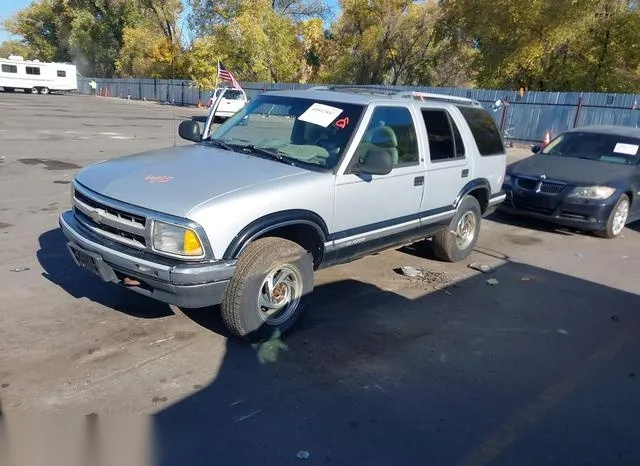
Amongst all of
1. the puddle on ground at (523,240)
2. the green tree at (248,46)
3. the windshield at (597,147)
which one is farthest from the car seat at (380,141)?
the green tree at (248,46)

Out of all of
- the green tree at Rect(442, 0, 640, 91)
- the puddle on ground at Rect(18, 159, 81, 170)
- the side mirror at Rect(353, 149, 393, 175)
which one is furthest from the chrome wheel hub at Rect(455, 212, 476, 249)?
the green tree at Rect(442, 0, 640, 91)

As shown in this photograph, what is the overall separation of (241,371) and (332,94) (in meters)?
2.74

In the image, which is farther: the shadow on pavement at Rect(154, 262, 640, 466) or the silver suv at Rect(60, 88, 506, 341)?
the silver suv at Rect(60, 88, 506, 341)

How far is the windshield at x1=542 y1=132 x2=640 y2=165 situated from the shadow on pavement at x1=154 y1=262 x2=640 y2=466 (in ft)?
14.1

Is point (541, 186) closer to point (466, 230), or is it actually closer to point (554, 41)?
point (466, 230)

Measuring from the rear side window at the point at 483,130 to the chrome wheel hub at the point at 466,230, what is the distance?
0.76m

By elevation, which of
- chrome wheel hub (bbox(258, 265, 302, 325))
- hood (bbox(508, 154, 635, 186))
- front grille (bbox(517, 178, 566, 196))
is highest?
hood (bbox(508, 154, 635, 186))

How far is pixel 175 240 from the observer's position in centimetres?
350

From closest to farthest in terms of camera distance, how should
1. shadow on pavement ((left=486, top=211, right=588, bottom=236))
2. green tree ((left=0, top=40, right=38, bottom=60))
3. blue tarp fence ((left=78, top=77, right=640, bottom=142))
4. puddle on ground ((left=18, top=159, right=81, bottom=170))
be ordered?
shadow on pavement ((left=486, top=211, right=588, bottom=236)) → puddle on ground ((left=18, top=159, right=81, bottom=170)) → blue tarp fence ((left=78, top=77, right=640, bottom=142)) → green tree ((left=0, top=40, right=38, bottom=60))

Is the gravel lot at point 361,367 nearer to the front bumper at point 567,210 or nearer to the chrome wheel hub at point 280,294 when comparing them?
the chrome wheel hub at point 280,294

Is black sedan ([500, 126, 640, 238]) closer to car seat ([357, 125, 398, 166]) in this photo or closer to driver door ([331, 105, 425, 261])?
driver door ([331, 105, 425, 261])

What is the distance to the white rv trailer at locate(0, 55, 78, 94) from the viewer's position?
4731 cm

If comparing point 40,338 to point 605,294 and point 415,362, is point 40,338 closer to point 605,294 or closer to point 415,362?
point 415,362

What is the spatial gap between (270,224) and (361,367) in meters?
1.19
